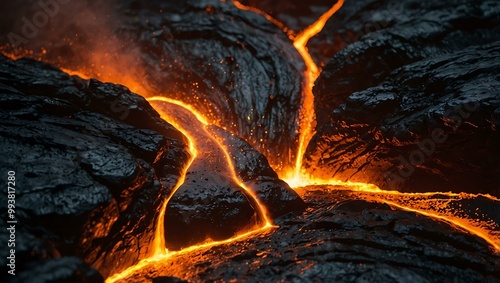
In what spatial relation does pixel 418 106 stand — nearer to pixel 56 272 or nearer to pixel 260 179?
pixel 260 179

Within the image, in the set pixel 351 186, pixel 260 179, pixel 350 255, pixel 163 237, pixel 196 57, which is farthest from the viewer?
pixel 196 57

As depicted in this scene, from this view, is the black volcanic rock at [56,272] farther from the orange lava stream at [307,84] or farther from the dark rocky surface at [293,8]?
the dark rocky surface at [293,8]

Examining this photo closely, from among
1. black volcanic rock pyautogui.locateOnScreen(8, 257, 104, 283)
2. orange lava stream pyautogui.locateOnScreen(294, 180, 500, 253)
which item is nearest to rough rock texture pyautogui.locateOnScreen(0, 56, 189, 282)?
black volcanic rock pyautogui.locateOnScreen(8, 257, 104, 283)

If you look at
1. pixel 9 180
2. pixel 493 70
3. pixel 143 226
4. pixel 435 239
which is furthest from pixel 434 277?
pixel 9 180

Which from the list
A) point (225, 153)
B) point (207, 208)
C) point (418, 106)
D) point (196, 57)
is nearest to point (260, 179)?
point (225, 153)

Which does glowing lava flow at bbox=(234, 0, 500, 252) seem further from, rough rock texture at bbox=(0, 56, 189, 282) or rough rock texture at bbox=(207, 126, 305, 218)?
rough rock texture at bbox=(0, 56, 189, 282)

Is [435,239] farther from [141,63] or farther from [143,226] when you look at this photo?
[141,63]
